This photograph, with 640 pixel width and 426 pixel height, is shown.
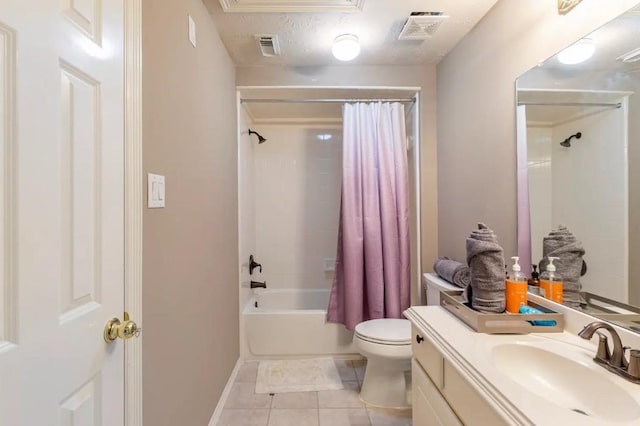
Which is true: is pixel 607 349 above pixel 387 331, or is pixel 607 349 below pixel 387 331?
above

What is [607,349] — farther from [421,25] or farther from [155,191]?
[421,25]

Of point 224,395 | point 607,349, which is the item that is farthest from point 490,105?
point 224,395

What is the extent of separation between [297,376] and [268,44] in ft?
7.41

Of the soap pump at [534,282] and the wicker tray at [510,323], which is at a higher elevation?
the soap pump at [534,282]

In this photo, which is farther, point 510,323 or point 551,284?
point 551,284

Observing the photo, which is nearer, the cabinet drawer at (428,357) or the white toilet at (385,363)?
the cabinet drawer at (428,357)

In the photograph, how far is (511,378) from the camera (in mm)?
893

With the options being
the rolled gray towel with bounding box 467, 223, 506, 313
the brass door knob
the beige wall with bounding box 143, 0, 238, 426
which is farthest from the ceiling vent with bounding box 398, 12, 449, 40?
the brass door knob

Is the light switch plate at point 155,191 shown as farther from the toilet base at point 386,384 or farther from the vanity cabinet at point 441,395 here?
the toilet base at point 386,384

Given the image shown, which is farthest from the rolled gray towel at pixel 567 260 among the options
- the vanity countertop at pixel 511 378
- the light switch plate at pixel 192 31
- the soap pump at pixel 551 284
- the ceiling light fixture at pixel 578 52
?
the light switch plate at pixel 192 31

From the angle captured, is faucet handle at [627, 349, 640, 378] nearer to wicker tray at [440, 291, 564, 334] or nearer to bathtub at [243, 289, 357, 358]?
wicker tray at [440, 291, 564, 334]

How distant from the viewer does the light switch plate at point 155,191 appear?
106 centimetres

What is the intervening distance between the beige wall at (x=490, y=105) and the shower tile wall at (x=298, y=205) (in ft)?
4.06

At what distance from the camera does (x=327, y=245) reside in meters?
3.30
